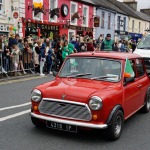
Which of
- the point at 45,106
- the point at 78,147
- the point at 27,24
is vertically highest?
the point at 27,24

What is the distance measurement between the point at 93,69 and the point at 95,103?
49.9 inches

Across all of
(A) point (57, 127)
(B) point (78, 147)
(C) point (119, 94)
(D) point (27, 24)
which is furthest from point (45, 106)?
(D) point (27, 24)

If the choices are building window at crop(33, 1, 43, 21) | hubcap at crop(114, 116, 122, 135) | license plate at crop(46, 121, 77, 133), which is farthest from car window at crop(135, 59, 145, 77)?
building window at crop(33, 1, 43, 21)

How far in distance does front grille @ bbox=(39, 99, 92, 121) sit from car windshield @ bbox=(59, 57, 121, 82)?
1.07 meters

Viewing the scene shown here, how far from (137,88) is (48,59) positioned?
8.80 metres

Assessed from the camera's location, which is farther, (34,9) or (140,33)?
(140,33)

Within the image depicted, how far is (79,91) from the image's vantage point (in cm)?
526

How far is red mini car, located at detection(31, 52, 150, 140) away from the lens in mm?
5094

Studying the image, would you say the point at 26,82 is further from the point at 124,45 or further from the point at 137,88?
the point at 124,45

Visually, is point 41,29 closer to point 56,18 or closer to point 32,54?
point 56,18

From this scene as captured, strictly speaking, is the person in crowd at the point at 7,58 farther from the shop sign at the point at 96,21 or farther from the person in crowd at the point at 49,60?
the shop sign at the point at 96,21

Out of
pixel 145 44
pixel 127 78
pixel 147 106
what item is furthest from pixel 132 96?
pixel 145 44

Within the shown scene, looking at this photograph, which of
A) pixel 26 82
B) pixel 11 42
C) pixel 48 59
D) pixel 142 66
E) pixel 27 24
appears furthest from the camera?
pixel 27 24

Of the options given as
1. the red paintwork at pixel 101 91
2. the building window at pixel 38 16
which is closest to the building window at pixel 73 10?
the building window at pixel 38 16
